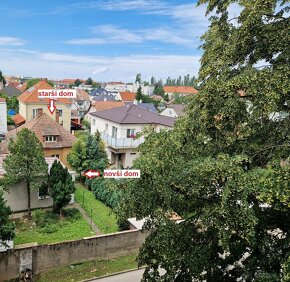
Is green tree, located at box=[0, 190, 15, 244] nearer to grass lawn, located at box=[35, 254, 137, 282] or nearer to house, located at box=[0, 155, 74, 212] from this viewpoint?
grass lawn, located at box=[35, 254, 137, 282]

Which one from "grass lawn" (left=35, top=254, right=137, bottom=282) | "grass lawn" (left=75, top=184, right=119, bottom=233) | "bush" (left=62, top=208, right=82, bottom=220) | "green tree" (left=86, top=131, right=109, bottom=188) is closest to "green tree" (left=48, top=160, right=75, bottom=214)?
"bush" (left=62, top=208, right=82, bottom=220)

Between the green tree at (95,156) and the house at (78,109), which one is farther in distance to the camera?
the house at (78,109)


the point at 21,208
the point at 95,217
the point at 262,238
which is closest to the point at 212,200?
the point at 262,238

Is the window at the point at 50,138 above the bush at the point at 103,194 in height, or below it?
above

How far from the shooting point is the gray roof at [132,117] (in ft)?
81.7

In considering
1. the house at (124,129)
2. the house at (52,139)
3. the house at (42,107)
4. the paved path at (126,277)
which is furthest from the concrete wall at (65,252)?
the house at (42,107)

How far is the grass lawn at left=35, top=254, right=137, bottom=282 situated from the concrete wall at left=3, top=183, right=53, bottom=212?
5961 millimetres

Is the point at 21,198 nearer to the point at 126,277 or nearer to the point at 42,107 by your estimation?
the point at 126,277

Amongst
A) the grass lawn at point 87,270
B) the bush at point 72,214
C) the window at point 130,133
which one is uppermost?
the window at point 130,133

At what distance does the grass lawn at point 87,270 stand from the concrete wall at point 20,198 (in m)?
5.96

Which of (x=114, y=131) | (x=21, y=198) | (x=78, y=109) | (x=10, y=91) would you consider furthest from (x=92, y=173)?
(x=10, y=91)

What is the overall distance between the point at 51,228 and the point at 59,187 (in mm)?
2112

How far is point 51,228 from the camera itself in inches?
581

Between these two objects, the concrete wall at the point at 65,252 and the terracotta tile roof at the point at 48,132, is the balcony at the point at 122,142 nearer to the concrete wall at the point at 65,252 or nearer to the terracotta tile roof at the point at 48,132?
the terracotta tile roof at the point at 48,132
